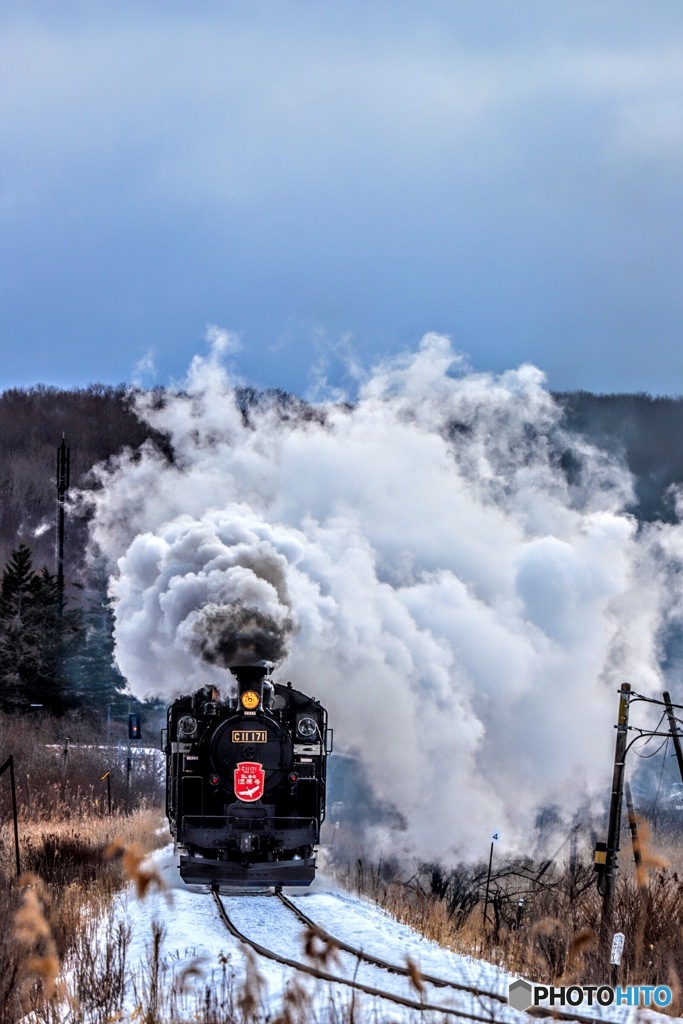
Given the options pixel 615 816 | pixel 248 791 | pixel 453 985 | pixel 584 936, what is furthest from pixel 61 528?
pixel 584 936

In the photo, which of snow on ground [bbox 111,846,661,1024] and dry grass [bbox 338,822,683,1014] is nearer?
dry grass [bbox 338,822,683,1014]

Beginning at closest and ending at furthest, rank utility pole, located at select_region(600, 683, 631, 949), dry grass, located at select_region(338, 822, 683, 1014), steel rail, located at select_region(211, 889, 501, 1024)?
steel rail, located at select_region(211, 889, 501, 1024) < dry grass, located at select_region(338, 822, 683, 1014) < utility pole, located at select_region(600, 683, 631, 949)

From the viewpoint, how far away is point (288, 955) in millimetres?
15109

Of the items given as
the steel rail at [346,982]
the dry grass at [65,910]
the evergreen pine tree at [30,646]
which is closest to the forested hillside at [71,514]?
the evergreen pine tree at [30,646]

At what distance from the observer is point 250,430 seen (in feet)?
193

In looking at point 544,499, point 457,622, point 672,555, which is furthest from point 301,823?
point 672,555

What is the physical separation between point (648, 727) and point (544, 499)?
13364mm

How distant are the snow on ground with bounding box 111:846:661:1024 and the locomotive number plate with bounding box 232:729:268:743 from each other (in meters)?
2.57

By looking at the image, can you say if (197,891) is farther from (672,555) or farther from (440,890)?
(672,555)

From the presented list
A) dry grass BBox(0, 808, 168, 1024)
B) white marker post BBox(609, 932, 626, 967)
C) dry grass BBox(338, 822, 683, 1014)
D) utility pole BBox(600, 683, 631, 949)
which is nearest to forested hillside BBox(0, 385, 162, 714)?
dry grass BBox(0, 808, 168, 1024)

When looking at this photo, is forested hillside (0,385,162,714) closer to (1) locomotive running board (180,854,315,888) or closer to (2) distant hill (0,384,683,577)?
(2) distant hill (0,384,683,577)

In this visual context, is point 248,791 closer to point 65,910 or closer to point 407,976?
point 65,910

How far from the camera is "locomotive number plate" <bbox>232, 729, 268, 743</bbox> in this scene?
21328 mm

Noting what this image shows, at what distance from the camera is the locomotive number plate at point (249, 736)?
70.0 feet
